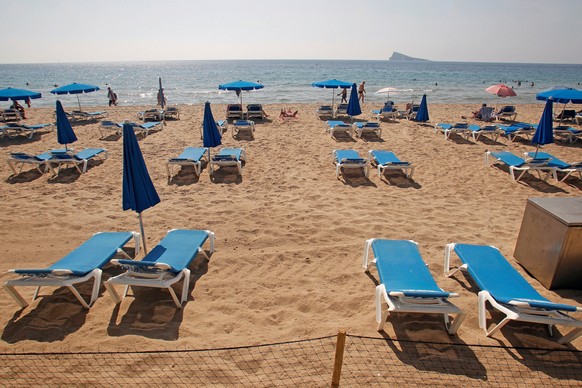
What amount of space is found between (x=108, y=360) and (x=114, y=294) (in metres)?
0.95

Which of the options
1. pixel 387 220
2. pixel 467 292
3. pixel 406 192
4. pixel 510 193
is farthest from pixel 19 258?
pixel 510 193

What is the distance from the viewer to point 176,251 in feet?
15.7

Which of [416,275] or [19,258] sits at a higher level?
[416,275]

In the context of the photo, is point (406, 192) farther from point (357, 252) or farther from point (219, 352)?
point (219, 352)

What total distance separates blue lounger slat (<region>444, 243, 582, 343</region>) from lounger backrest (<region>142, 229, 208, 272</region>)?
12.1 ft

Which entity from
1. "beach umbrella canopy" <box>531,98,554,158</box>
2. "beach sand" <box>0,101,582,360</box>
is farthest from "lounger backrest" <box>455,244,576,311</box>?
"beach umbrella canopy" <box>531,98,554,158</box>

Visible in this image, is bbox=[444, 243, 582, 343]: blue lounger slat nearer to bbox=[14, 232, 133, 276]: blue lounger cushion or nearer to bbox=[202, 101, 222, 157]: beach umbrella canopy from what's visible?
bbox=[14, 232, 133, 276]: blue lounger cushion

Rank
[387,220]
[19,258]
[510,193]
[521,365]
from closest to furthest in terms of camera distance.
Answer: [521,365], [19,258], [387,220], [510,193]

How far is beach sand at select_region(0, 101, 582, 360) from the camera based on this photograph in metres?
3.82

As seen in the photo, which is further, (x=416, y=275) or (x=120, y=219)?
(x=120, y=219)

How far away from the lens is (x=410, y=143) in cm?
1226

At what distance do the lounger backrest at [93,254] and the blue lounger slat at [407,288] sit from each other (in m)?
3.64

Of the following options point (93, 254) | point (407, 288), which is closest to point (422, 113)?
point (407, 288)

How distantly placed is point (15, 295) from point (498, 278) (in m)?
5.97
